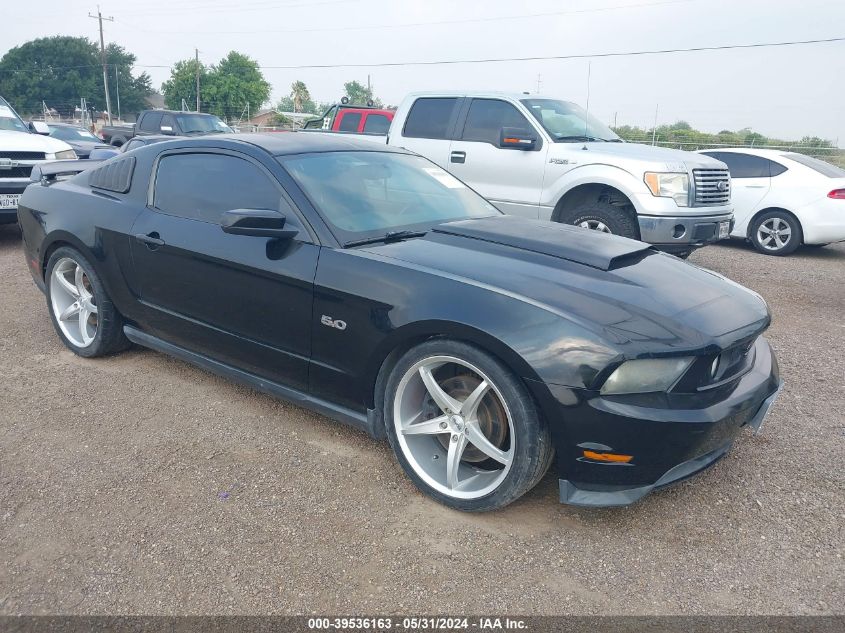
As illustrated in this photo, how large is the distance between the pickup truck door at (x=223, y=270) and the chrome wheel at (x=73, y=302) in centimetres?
72

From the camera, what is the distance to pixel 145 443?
10.9 ft

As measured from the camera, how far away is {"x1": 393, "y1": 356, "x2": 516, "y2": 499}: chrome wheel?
266cm

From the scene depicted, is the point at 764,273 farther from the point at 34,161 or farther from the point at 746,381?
the point at 34,161

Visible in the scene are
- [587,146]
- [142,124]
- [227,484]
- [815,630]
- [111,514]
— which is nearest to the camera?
[815,630]

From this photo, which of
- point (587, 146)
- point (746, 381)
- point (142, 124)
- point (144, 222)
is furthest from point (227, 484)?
point (142, 124)

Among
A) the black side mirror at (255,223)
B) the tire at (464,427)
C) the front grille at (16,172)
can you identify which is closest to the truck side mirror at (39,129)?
the front grille at (16,172)

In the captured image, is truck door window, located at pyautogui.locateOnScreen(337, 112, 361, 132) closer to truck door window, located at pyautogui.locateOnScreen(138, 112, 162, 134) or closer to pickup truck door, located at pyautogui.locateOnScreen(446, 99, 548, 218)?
pickup truck door, located at pyautogui.locateOnScreen(446, 99, 548, 218)

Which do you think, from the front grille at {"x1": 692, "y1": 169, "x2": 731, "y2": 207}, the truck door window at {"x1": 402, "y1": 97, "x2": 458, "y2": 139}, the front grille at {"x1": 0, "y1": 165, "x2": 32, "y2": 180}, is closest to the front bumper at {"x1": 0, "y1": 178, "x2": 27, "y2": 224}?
the front grille at {"x1": 0, "y1": 165, "x2": 32, "y2": 180}

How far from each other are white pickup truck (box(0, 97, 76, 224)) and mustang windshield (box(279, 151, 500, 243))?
5.70 m

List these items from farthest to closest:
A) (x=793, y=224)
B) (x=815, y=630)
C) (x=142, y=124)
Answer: (x=142, y=124) < (x=793, y=224) < (x=815, y=630)

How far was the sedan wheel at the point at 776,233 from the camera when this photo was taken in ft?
28.7

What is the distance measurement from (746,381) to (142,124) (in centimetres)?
1642

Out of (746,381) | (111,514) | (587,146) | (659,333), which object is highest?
(587,146)

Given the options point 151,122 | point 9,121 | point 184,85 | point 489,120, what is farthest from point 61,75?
point 489,120
